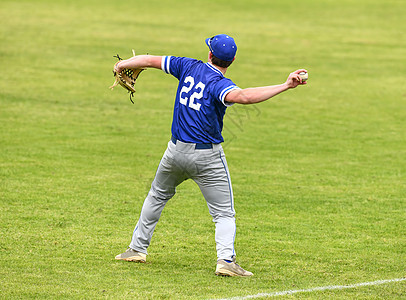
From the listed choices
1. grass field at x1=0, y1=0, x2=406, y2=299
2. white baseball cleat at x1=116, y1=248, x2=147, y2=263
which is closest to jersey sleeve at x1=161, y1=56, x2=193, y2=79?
white baseball cleat at x1=116, y1=248, x2=147, y2=263

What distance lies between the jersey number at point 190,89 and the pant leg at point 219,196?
0.53 metres

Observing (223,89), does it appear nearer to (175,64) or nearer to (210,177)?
(175,64)

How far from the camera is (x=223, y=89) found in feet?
20.6

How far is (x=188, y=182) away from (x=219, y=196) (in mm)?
4231

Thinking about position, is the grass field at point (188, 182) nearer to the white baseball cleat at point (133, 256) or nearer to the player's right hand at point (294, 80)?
the white baseball cleat at point (133, 256)

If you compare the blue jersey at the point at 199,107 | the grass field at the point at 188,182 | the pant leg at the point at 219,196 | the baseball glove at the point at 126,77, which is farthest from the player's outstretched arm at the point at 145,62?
the grass field at the point at 188,182

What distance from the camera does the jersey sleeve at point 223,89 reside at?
246 inches

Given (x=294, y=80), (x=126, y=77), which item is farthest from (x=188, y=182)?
(x=294, y=80)

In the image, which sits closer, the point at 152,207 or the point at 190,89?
the point at 190,89

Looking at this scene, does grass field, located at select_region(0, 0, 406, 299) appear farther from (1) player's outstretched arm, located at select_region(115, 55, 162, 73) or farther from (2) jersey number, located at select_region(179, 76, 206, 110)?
(1) player's outstretched arm, located at select_region(115, 55, 162, 73)

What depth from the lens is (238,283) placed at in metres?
6.34

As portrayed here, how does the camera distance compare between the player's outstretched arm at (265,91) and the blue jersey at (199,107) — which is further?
the blue jersey at (199,107)

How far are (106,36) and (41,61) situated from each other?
5.22 metres

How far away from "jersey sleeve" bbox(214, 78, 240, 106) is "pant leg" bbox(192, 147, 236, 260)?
622 millimetres
